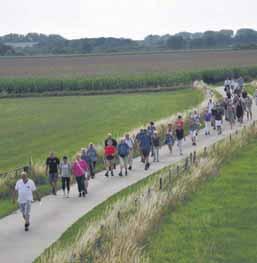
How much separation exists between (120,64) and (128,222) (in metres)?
93.2

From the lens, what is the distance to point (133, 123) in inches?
1706

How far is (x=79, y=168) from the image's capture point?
21.0 meters

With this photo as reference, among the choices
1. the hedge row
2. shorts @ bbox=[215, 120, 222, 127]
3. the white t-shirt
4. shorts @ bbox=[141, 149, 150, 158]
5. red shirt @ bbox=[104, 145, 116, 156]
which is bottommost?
the hedge row

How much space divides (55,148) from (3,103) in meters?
32.6

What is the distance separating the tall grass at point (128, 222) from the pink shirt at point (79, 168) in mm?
1316

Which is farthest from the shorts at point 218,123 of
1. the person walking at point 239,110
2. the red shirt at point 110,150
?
the red shirt at point 110,150

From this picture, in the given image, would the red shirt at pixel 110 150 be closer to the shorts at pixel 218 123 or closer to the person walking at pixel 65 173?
the person walking at pixel 65 173

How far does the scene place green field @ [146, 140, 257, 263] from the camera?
15.8m

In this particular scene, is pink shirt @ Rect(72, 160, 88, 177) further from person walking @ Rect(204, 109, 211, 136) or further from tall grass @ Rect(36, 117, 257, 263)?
person walking @ Rect(204, 109, 211, 136)

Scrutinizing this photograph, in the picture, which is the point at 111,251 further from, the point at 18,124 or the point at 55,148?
the point at 18,124

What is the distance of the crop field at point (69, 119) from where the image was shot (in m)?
34.5

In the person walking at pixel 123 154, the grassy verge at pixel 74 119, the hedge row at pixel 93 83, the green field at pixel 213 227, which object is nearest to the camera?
the green field at pixel 213 227

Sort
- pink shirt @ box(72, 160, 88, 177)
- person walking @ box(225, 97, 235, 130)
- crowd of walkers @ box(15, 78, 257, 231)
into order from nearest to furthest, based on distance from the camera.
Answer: crowd of walkers @ box(15, 78, 257, 231) → pink shirt @ box(72, 160, 88, 177) → person walking @ box(225, 97, 235, 130)

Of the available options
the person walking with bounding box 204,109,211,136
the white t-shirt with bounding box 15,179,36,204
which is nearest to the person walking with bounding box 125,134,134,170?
the white t-shirt with bounding box 15,179,36,204
